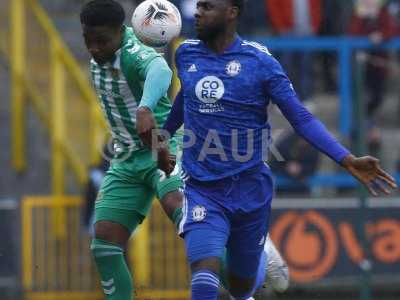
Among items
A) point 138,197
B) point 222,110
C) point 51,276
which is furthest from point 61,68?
point 222,110

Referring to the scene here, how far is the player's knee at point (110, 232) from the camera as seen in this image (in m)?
9.46

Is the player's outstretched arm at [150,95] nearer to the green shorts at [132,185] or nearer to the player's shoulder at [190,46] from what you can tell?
the player's shoulder at [190,46]

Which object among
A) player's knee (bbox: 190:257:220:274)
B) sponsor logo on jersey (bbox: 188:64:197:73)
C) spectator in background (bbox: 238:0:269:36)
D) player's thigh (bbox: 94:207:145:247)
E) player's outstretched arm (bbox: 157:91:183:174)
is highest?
spectator in background (bbox: 238:0:269:36)

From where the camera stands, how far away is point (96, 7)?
9.05 meters

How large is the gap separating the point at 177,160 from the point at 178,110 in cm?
59

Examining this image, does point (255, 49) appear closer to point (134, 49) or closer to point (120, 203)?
point (134, 49)

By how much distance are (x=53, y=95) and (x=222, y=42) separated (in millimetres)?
7144

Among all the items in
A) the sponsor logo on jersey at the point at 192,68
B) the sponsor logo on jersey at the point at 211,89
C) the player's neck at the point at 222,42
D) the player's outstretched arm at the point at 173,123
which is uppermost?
the player's neck at the point at 222,42

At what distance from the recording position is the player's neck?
8.64m

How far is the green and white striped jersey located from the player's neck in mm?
547

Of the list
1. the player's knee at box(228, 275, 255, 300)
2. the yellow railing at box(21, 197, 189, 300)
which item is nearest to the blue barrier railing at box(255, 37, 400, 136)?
the yellow railing at box(21, 197, 189, 300)

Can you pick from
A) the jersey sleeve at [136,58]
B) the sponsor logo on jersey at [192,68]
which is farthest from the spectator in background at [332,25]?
the sponsor logo on jersey at [192,68]

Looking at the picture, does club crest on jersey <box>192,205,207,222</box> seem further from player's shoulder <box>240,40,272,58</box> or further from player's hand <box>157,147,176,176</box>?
player's shoulder <box>240,40,272,58</box>

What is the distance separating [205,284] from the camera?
835 cm
